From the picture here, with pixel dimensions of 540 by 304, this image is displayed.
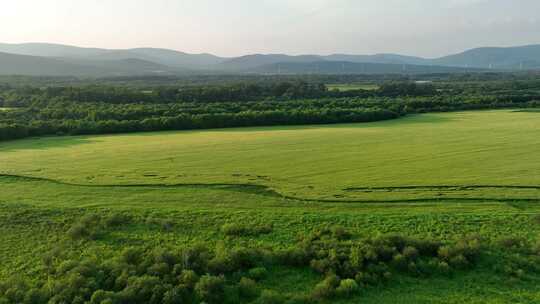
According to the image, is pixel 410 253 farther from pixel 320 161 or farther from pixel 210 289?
pixel 320 161

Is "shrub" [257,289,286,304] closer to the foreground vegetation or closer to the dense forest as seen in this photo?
the foreground vegetation

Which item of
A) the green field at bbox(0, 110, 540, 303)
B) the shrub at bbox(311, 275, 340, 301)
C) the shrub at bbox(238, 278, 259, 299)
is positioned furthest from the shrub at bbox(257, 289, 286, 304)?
the shrub at bbox(311, 275, 340, 301)

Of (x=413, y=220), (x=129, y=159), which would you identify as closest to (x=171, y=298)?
(x=413, y=220)

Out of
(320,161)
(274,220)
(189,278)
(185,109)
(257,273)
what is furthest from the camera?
(185,109)

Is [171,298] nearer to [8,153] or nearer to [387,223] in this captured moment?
[387,223]

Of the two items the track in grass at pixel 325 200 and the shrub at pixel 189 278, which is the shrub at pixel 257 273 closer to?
the shrub at pixel 189 278

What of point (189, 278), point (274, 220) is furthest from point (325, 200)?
point (189, 278)
